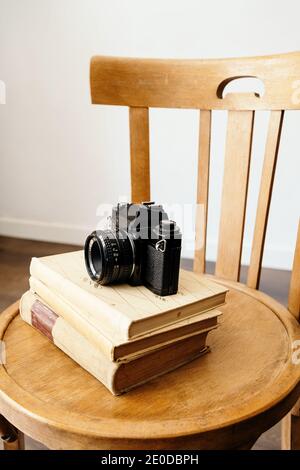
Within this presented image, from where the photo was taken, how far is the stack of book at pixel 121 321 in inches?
20.1

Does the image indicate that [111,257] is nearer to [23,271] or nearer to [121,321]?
[121,321]

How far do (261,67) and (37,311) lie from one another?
1.99 ft

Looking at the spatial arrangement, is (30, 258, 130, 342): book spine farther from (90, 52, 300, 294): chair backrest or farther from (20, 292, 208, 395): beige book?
(90, 52, 300, 294): chair backrest

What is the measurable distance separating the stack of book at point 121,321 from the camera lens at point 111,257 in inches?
0.6

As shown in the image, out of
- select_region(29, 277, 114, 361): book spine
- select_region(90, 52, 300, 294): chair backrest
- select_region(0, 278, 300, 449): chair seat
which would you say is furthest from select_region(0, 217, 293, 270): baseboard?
select_region(29, 277, 114, 361): book spine

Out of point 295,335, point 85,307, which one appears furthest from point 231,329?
point 85,307

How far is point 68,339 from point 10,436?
0.82 ft

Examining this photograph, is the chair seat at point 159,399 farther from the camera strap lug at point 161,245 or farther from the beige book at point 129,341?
the camera strap lug at point 161,245

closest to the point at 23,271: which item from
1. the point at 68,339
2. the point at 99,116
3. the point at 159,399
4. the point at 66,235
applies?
the point at 66,235

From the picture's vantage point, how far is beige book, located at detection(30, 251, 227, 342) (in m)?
0.51

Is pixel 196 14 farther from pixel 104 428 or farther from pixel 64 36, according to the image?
pixel 104 428

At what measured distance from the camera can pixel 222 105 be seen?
86 centimetres

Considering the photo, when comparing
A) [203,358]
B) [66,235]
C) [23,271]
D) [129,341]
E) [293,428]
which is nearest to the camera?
[129,341]

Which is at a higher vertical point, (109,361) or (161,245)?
(161,245)
